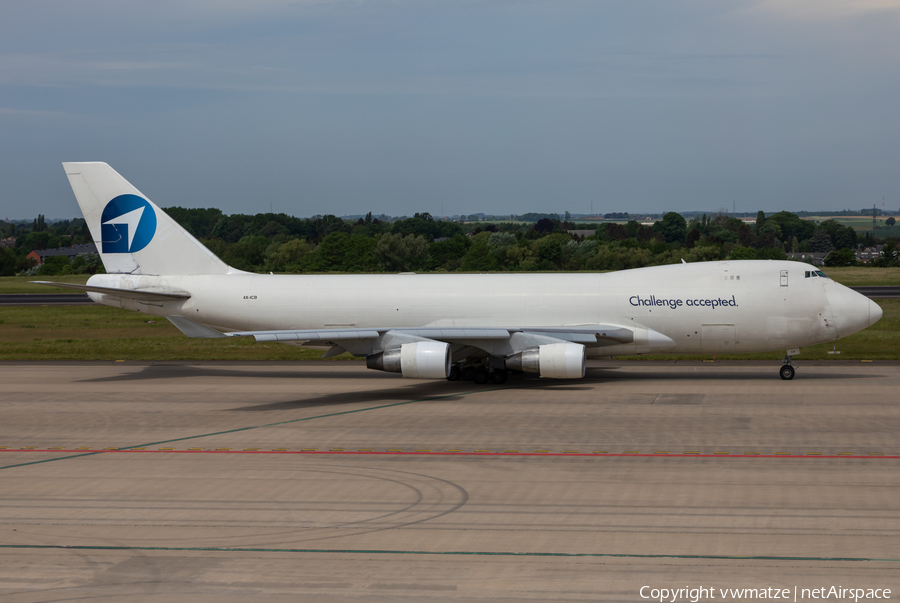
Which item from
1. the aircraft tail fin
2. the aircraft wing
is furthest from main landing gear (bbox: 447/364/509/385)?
the aircraft tail fin

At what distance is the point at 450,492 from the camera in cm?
1775

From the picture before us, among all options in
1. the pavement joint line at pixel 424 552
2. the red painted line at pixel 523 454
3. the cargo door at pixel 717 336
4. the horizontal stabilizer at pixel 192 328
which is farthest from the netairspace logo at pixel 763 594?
the horizontal stabilizer at pixel 192 328

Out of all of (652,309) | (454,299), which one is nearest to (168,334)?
(454,299)

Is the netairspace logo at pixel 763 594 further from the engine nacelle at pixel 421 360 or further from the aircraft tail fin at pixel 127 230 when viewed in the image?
the aircraft tail fin at pixel 127 230

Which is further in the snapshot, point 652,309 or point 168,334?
point 168,334

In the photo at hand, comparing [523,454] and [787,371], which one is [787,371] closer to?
[787,371]

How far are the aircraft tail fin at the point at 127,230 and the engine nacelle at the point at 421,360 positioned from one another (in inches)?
393

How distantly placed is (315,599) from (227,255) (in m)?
123

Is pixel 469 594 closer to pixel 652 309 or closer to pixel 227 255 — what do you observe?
pixel 652 309

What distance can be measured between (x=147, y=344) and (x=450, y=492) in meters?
33.3

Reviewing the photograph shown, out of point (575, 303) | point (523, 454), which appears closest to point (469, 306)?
point (575, 303)

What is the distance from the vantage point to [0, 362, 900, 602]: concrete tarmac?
515 inches

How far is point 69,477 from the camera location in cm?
1944

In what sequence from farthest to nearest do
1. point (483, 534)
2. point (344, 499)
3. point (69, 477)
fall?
point (69, 477) < point (344, 499) < point (483, 534)
